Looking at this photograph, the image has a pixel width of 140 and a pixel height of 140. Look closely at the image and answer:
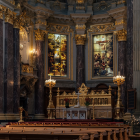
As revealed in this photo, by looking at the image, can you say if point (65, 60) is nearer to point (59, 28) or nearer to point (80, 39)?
point (80, 39)

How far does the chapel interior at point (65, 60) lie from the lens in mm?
20609

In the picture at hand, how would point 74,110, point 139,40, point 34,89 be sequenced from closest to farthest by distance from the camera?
point 139,40
point 74,110
point 34,89

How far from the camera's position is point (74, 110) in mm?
21500

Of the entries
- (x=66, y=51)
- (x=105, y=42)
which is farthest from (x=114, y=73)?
(x=66, y=51)

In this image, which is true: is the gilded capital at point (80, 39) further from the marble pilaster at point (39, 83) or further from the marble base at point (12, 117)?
the marble base at point (12, 117)

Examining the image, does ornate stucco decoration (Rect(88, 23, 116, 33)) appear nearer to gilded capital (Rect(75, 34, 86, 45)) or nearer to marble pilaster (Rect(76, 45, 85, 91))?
gilded capital (Rect(75, 34, 86, 45))

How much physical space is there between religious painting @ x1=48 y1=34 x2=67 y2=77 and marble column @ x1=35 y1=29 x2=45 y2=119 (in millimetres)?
1731

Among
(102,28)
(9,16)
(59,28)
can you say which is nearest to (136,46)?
(9,16)

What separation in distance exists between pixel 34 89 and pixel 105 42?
25.6 ft

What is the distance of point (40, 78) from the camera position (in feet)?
84.0

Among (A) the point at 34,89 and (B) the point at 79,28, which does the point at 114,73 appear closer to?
(B) the point at 79,28

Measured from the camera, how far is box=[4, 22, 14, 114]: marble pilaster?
20.3 m

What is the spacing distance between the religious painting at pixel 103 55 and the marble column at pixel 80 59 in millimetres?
1077

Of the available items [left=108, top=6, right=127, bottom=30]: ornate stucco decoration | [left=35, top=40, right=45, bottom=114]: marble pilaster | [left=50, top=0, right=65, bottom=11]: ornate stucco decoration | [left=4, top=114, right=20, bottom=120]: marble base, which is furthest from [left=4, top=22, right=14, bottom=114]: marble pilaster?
[left=108, top=6, right=127, bottom=30]: ornate stucco decoration
